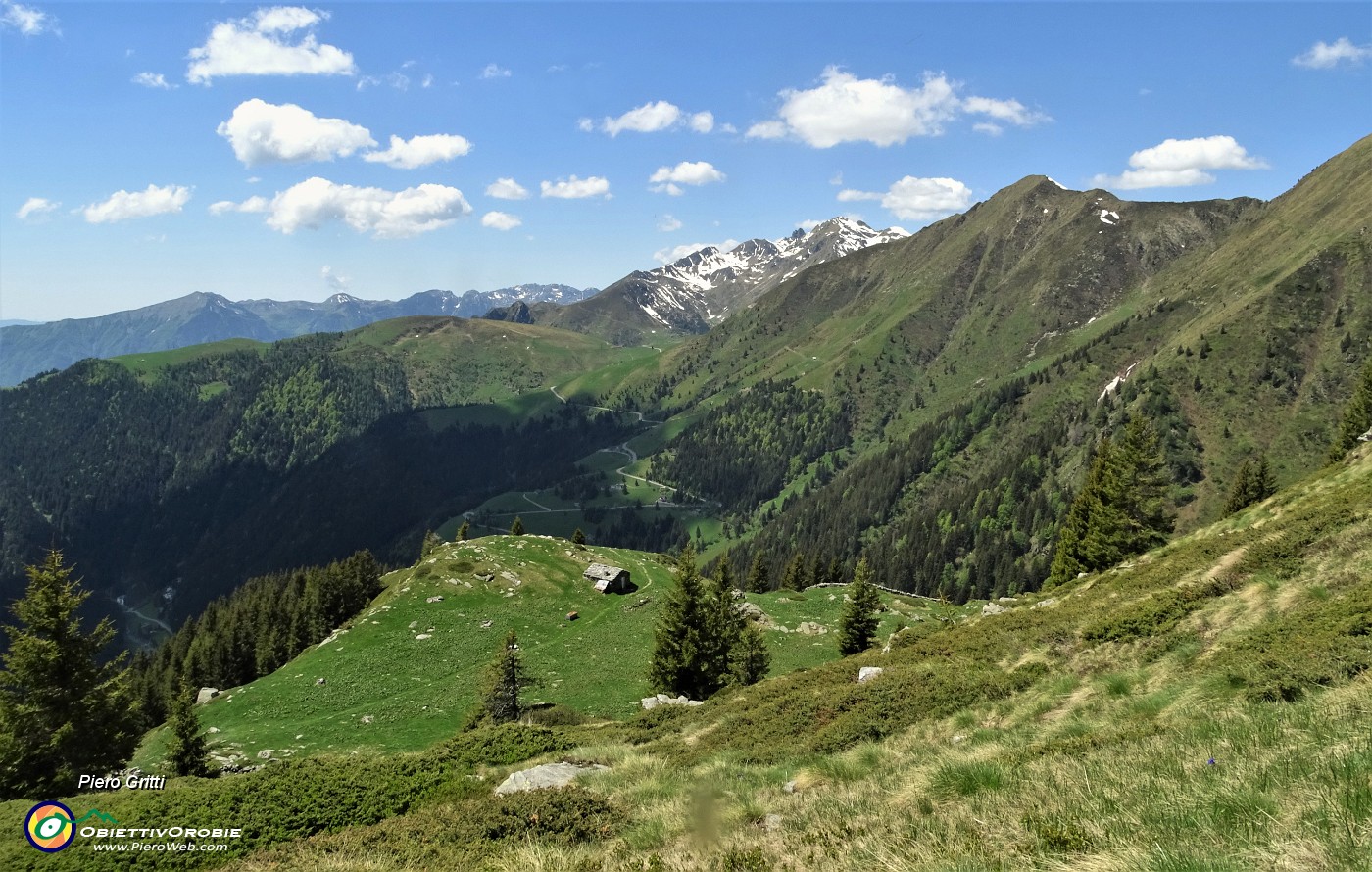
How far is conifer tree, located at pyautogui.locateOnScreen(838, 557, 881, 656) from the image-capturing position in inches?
1956

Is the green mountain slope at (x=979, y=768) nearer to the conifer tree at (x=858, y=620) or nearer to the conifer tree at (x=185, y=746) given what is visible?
the conifer tree at (x=185, y=746)

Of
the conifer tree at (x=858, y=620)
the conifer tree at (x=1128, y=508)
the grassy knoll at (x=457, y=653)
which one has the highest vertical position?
the conifer tree at (x=1128, y=508)

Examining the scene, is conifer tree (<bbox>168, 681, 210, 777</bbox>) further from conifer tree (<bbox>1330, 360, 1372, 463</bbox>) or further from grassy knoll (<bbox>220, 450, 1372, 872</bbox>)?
conifer tree (<bbox>1330, 360, 1372, 463</bbox>)

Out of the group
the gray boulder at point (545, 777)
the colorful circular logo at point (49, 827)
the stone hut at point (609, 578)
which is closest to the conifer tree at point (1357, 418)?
the stone hut at point (609, 578)

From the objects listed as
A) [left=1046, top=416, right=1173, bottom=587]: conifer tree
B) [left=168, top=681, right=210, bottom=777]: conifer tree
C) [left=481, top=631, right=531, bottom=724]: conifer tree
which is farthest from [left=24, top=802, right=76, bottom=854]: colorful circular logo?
[left=1046, top=416, right=1173, bottom=587]: conifer tree

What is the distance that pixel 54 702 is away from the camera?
32.4 m

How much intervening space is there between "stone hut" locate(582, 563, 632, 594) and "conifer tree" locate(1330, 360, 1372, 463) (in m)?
75.1

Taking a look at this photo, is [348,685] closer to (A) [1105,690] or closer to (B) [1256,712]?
(A) [1105,690]

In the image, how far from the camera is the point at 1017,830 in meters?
7.77

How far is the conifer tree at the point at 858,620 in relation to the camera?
49688mm

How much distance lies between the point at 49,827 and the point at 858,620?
45188 mm

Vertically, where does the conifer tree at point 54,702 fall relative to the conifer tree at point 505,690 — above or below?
above

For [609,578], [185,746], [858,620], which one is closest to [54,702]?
[185,746]

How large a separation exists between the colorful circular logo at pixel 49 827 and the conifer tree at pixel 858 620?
44.2m
